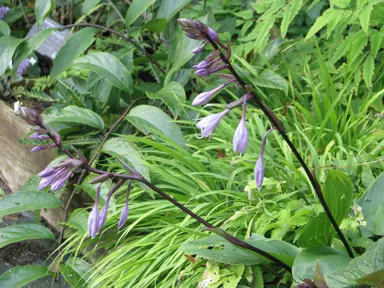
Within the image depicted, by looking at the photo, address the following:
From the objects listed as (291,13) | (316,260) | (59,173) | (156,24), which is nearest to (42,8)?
(156,24)

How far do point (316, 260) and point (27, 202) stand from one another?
1.27 metres

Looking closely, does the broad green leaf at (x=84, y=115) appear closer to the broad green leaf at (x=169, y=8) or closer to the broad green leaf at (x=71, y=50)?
the broad green leaf at (x=71, y=50)

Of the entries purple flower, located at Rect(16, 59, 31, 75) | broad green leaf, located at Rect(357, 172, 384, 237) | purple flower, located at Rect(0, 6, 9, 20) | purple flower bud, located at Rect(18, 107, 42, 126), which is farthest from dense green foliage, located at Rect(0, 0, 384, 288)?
purple flower, located at Rect(0, 6, 9, 20)

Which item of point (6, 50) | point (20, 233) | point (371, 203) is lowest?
point (20, 233)

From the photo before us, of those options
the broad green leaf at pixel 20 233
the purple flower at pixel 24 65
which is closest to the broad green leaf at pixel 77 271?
the broad green leaf at pixel 20 233

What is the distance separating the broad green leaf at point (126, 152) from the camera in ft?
7.58

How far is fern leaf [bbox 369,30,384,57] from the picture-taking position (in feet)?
8.24

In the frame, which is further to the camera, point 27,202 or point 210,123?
point 27,202

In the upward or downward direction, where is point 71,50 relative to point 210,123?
downward

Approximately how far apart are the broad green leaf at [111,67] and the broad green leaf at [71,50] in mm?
51

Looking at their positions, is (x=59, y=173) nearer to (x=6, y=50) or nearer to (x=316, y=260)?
(x=316, y=260)

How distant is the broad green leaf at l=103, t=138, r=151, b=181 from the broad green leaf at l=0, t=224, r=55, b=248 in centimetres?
42

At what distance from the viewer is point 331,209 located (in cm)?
165

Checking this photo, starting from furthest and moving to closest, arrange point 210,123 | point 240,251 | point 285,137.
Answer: point 240,251, point 285,137, point 210,123
